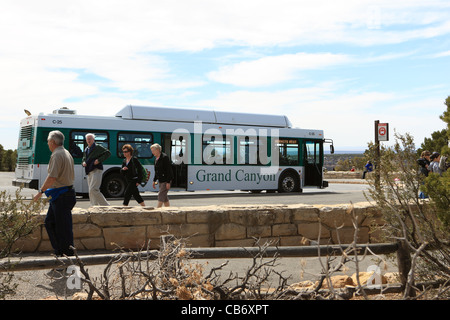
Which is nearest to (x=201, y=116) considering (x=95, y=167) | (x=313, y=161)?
(x=313, y=161)

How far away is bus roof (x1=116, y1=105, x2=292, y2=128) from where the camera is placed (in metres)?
17.6

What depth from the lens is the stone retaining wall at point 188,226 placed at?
6914mm

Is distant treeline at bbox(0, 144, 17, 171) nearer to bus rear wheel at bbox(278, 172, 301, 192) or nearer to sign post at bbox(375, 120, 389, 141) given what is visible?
bus rear wheel at bbox(278, 172, 301, 192)

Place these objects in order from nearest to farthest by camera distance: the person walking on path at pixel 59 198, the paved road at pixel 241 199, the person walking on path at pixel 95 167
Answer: the person walking on path at pixel 59 198, the person walking on path at pixel 95 167, the paved road at pixel 241 199

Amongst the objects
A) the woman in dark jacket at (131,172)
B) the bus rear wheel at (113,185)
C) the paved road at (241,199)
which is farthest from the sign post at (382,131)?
the woman in dark jacket at (131,172)

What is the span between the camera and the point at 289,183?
66.8 ft

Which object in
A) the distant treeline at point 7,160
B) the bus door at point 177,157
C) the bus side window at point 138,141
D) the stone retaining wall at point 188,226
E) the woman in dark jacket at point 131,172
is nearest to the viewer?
the stone retaining wall at point 188,226

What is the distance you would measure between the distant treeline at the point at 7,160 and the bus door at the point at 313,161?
30.3 meters

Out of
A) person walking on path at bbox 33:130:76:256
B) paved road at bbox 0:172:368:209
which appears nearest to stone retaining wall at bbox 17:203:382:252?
person walking on path at bbox 33:130:76:256

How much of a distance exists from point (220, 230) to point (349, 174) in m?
33.7

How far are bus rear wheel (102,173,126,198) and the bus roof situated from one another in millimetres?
2111

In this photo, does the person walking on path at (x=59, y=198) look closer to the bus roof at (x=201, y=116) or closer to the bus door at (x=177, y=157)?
the bus roof at (x=201, y=116)

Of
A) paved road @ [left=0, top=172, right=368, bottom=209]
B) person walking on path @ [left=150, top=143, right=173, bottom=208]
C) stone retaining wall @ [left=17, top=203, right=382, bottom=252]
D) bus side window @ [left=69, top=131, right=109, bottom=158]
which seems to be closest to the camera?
stone retaining wall @ [left=17, top=203, right=382, bottom=252]
